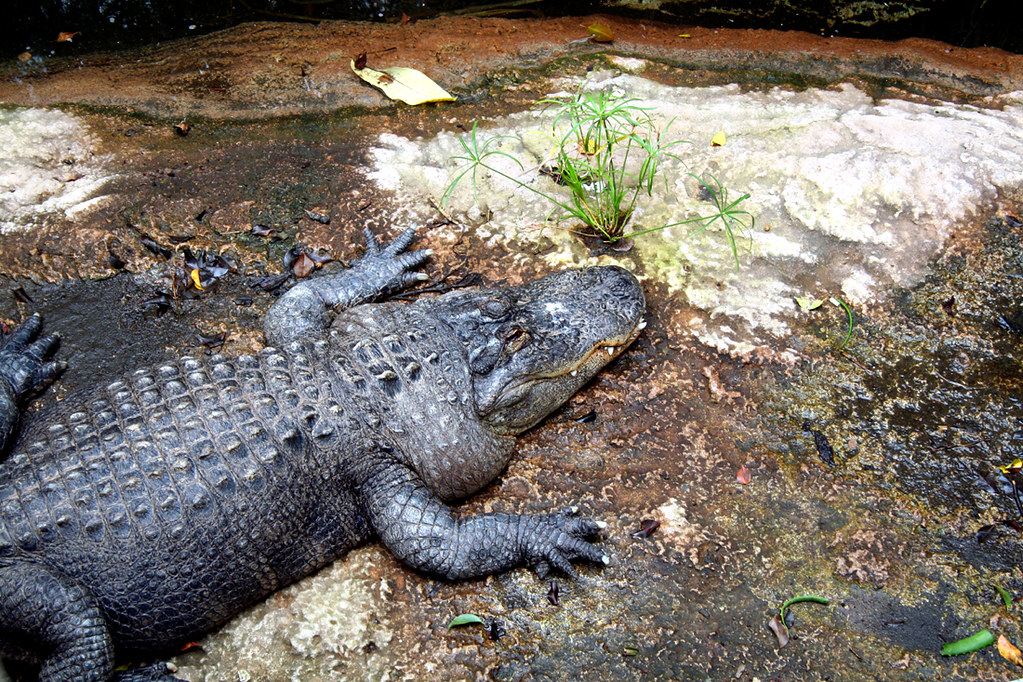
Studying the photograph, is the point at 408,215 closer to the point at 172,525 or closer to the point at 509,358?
the point at 509,358

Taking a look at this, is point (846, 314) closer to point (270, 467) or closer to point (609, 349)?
point (609, 349)

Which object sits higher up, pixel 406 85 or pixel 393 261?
pixel 406 85

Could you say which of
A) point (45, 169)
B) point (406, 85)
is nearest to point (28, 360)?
point (45, 169)

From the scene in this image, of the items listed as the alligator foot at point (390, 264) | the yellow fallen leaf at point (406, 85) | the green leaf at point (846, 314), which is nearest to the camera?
the green leaf at point (846, 314)

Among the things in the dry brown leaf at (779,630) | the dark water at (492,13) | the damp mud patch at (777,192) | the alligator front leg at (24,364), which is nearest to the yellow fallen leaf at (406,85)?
the damp mud patch at (777,192)

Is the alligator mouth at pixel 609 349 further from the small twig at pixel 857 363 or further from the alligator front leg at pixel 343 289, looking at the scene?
the alligator front leg at pixel 343 289

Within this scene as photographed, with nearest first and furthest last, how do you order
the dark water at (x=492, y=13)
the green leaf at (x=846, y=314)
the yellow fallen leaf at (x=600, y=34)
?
the green leaf at (x=846, y=314), the yellow fallen leaf at (x=600, y=34), the dark water at (x=492, y=13)

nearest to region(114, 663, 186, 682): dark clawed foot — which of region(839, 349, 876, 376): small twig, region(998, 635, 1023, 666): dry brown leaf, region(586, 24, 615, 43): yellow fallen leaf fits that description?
region(998, 635, 1023, 666): dry brown leaf
